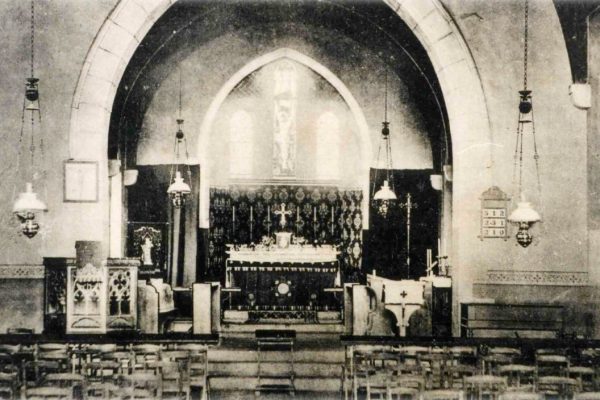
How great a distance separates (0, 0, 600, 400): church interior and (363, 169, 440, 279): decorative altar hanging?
40 millimetres

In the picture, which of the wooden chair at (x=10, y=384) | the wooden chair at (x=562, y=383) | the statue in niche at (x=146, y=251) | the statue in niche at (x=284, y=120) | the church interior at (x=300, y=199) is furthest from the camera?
the statue in niche at (x=284, y=120)

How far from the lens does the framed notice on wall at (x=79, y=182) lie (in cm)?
1097

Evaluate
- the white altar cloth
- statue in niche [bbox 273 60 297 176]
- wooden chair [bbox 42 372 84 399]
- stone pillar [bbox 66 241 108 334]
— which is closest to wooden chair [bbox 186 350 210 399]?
wooden chair [bbox 42 372 84 399]

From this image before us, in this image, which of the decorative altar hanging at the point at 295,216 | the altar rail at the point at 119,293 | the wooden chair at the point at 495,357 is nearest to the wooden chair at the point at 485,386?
the wooden chair at the point at 495,357

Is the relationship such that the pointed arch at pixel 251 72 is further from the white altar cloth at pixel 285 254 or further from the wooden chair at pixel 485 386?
the wooden chair at pixel 485 386

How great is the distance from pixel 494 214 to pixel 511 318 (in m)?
1.47

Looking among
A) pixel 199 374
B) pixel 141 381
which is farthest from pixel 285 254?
pixel 141 381

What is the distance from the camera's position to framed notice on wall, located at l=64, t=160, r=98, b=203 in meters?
11.0

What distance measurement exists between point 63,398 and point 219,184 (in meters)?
8.86

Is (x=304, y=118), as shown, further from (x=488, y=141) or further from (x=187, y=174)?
(x=488, y=141)

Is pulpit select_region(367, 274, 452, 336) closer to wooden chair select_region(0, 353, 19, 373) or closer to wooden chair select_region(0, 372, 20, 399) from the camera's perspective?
wooden chair select_region(0, 353, 19, 373)

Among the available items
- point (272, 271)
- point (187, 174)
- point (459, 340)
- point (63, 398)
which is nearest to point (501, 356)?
point (459, 340)

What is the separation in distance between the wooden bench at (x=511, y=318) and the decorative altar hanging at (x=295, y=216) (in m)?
4.89

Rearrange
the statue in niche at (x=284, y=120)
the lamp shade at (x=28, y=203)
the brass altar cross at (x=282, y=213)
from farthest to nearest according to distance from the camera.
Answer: the statue in niche at (x=284, y=120)
the brass altar cross at (x=282, y=213)
the lamp shade at (x=28, y=203)
